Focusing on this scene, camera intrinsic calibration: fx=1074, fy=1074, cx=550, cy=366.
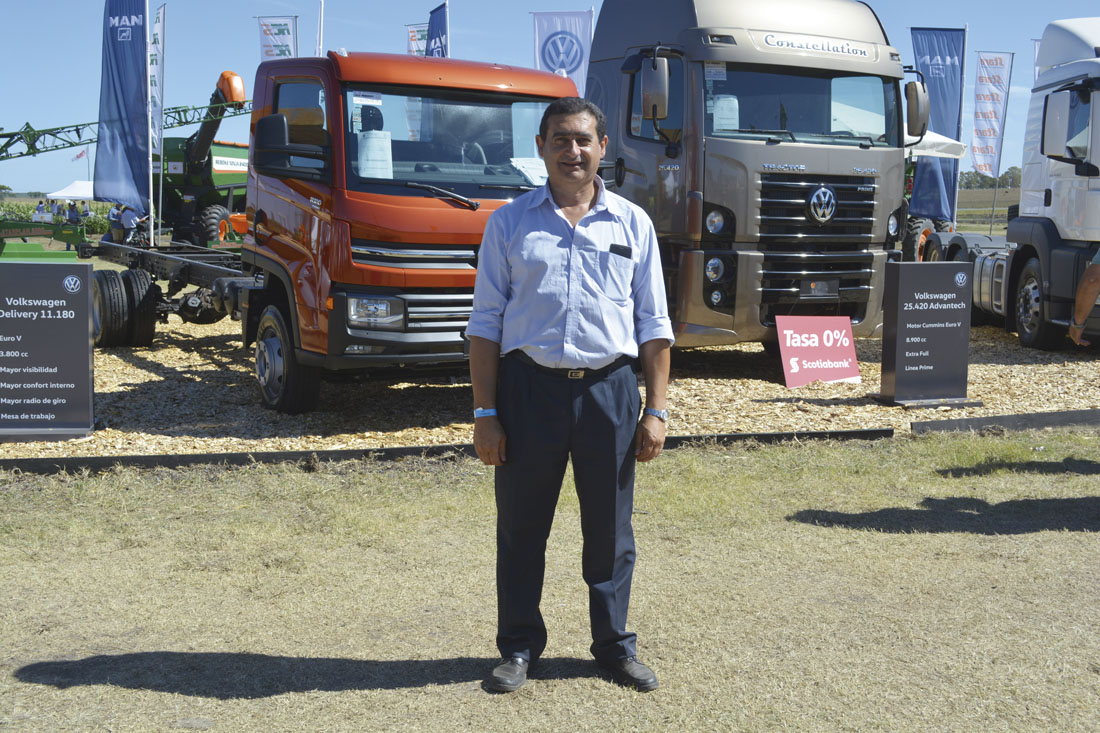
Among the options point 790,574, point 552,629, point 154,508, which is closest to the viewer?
point 552,629

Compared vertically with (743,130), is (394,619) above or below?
below

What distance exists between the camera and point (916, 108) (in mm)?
10391

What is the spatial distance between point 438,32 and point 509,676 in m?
20.1

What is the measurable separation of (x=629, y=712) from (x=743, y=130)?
7.33 m

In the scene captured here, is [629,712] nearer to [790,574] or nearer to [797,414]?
[790,574]

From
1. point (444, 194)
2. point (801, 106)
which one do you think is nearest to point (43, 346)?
point (444, 194)

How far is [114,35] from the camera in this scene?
20.1 m

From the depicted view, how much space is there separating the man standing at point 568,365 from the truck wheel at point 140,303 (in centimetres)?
911

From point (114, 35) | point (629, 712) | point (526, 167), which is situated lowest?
point (629, 712)

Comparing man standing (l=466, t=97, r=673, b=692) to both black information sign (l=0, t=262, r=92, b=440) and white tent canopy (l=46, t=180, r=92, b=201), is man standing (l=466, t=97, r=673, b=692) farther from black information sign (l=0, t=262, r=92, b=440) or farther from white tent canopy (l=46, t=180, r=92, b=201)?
white tent canopy (l=46, t=180, r=92, b=201)

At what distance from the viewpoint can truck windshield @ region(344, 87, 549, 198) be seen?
7.64m

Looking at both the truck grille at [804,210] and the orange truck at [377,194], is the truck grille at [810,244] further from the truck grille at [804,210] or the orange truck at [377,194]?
the orange truck at [377,194]

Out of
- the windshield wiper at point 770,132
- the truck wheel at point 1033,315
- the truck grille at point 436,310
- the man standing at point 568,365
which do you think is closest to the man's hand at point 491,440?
the man standing at point 568,365

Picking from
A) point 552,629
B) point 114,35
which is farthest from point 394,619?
point 114,35
